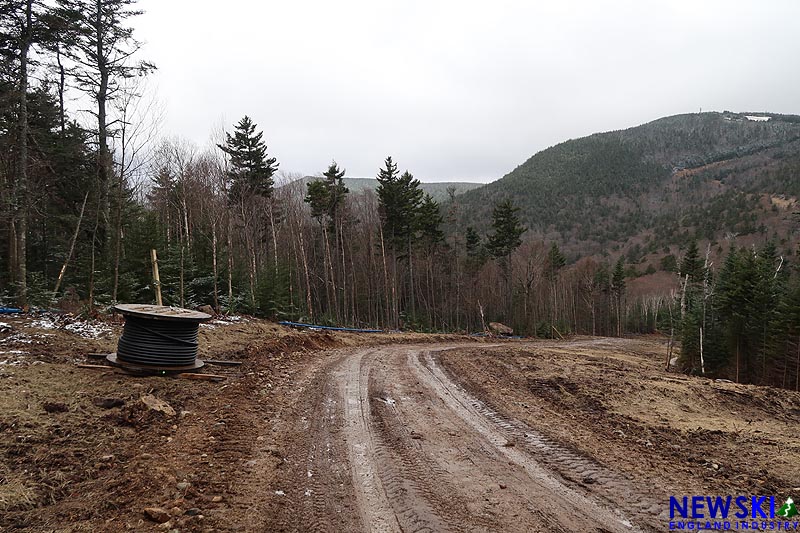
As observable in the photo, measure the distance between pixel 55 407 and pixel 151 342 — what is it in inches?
83.3

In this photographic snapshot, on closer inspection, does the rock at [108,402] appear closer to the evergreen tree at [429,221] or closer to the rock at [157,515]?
the rock at [157,515]

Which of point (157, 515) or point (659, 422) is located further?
point (659, 422)

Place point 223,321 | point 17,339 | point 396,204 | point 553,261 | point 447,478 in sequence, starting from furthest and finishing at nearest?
point 553,261 < point 396,204 < point 223,321 < point 17,339 < point 447,478

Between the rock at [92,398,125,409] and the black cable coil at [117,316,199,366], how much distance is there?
1.56 metres

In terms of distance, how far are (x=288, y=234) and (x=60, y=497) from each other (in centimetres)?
3517

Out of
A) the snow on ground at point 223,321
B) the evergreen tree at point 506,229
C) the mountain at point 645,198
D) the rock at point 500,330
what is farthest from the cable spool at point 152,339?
the mountain at point 645,198

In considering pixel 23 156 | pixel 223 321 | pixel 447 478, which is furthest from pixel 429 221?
pixel 447 478

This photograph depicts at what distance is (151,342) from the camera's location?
7.66 m

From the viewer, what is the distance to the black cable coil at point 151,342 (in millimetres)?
7617

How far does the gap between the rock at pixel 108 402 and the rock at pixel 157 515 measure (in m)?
3.39

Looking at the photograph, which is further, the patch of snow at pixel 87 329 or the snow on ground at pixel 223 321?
the snow on ground at pixel 223 321

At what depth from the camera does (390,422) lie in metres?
6.30

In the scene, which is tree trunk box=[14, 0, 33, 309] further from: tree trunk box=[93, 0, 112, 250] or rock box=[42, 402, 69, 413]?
rock box=[42, 402, 69, 413]

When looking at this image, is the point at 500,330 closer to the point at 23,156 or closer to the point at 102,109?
the point at 102,109
